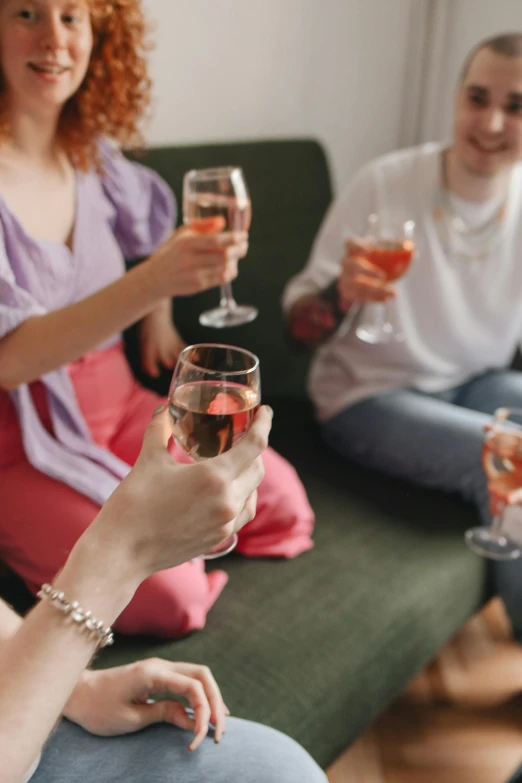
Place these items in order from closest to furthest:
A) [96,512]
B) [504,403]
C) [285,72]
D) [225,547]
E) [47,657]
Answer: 1. [47,657]
2. [225,547]
3. [96,512]
4. [504,403]
5. [285,72]

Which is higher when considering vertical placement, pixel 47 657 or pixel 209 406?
pixel 209 406

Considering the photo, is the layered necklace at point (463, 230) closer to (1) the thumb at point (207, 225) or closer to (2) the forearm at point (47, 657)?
(1) the thumb at point (207, 225)

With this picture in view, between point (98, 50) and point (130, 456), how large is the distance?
0.68m

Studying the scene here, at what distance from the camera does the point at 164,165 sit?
5.11ft

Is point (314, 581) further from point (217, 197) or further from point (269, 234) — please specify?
point (269, 234)

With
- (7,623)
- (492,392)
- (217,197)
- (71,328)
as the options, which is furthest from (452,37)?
(7,623)

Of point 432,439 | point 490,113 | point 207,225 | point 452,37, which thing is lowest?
point 432,439

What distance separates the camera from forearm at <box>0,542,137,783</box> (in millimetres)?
582

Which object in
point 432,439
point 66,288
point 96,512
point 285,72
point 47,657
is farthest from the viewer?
point 285,72

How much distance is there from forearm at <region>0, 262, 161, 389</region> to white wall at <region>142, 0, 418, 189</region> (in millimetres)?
902

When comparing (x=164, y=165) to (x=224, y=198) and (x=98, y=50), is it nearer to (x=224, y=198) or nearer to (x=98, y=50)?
(x=98, y=50)

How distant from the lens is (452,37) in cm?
251

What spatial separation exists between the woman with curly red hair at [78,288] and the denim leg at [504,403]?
39 centimetres

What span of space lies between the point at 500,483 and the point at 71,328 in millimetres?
751
